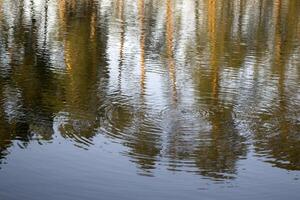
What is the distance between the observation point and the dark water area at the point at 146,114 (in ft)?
35.5

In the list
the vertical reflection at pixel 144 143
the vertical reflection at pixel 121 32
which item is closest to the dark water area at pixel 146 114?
the vertical reflection at pixel 144 143

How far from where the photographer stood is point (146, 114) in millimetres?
14641

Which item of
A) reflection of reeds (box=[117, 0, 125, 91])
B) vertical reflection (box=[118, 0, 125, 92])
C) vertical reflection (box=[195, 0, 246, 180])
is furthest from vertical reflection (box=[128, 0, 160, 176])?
reflection of reeds (box=[117, 0, 125, 91])

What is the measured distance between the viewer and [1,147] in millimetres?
12211

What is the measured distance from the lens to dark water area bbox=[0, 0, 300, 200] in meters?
10.8

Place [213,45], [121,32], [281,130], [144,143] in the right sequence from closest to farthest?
[144,143] → [281,130] → [213,45] → [121,32]

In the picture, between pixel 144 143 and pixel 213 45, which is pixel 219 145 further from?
pixel 213 45

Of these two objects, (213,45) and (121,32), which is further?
(121,32)

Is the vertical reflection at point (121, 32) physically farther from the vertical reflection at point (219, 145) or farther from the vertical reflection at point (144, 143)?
the vertical reflection at point (219, 145)

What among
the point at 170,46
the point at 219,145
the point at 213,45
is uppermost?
the point at 219,145

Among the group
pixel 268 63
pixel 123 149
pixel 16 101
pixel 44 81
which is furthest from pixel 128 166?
pixel 268 63

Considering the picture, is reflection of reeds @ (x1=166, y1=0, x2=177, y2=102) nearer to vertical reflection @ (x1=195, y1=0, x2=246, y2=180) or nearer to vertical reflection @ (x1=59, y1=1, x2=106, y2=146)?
vertical reflection @ (x1=195, y1=0, x2=246, y2=180)

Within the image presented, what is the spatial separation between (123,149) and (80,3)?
3203cm

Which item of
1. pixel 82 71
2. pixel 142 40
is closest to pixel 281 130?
pixel 82 71
